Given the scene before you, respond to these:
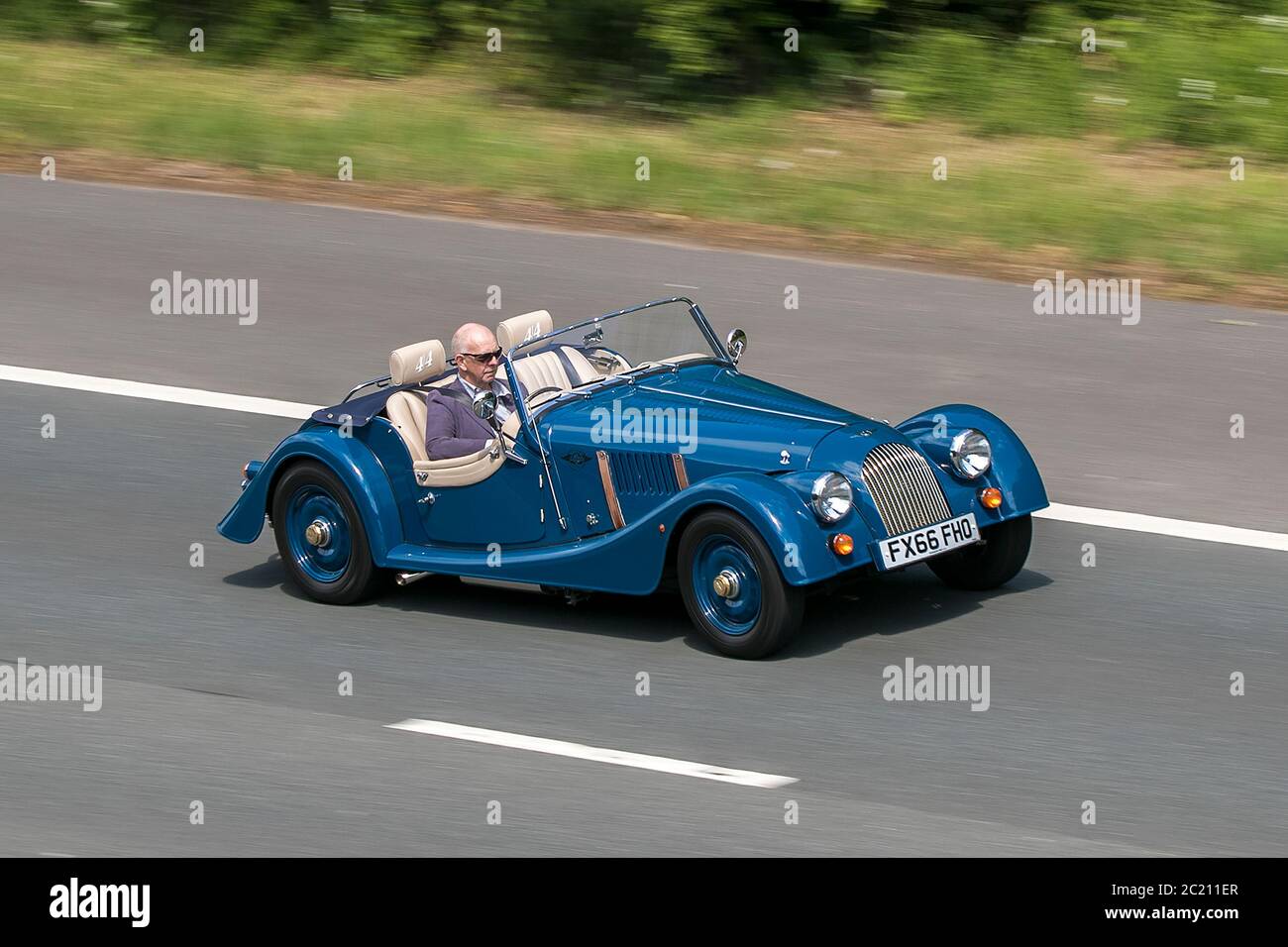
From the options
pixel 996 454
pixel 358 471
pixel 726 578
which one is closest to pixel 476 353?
pixel 358 471

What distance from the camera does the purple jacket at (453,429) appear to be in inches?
364

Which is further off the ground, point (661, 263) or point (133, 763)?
point (661, 263)

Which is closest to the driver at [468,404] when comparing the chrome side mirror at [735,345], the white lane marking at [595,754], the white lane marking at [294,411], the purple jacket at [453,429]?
the purple jacket at [453,429]

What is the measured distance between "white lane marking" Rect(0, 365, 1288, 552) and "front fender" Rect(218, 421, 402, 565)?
1.92 m

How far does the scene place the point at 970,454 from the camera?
8.91m

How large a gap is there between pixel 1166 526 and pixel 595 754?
3.92 m

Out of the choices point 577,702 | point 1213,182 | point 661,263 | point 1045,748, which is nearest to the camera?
point 1045,748

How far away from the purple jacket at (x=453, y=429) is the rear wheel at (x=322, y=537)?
487 millimetres

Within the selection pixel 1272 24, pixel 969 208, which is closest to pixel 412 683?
pixel 969 208

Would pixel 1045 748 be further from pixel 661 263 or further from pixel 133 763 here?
pixel 661 263

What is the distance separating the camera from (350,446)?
370 inches

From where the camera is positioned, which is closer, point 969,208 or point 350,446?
point 350,446

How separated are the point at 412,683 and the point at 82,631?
1.78m

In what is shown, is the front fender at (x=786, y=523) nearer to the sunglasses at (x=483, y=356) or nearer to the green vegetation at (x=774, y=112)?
the sunglasses at (x=483, y=356)
